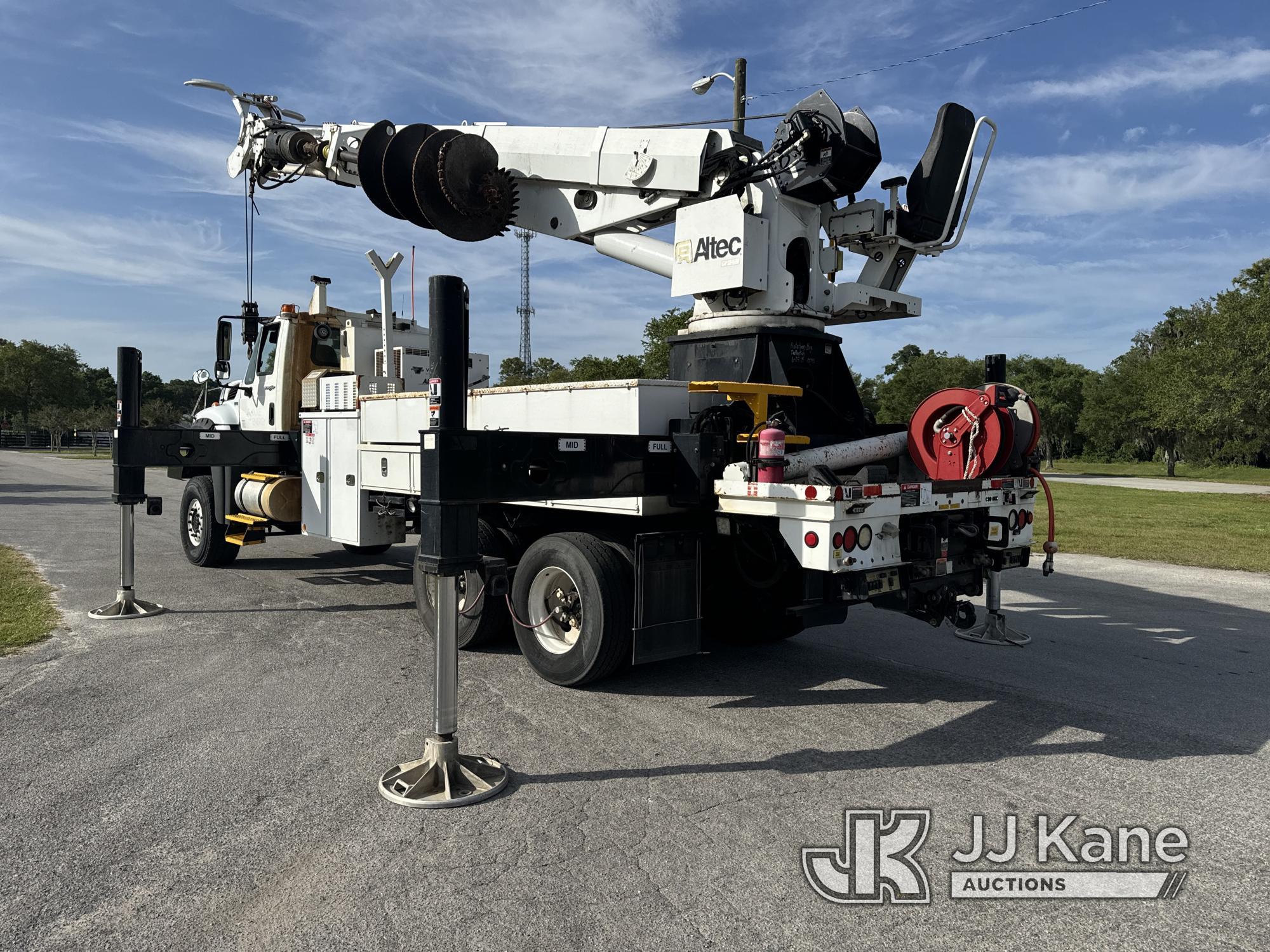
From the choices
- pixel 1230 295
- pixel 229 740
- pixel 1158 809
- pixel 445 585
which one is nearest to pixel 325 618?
pixel 229 740

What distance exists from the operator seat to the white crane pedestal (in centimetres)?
491

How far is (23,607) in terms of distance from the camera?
8234 millimetres

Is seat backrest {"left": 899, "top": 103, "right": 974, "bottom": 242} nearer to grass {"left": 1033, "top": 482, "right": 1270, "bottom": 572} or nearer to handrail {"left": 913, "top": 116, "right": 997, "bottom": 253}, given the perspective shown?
handrail {"left": 913, "top": 116, "right": 997, "bottom": 253}

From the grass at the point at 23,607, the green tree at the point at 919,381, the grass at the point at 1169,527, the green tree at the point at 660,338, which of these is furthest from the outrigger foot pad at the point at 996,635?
the green tree at the point at 919,381

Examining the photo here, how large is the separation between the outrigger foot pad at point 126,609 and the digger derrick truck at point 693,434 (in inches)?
58.4

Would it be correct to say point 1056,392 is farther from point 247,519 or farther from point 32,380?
point 32,380

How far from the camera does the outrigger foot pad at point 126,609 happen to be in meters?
8.05

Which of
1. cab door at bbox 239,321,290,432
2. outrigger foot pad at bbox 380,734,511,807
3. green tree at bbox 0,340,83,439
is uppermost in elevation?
green tree at bbox 0,340,83,439

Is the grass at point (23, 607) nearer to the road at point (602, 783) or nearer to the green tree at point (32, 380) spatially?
the road at point (602, 783)

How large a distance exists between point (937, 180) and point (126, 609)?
8143 mm

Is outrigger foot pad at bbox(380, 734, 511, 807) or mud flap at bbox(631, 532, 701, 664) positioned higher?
mud flap at bbox(631, 532, 701, 664)

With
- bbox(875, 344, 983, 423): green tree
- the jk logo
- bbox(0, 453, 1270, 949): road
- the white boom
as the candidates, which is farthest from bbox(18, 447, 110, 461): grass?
the jk logo

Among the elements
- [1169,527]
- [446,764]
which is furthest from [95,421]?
[446,764]

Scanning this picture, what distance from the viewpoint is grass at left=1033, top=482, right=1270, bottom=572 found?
526 inches
